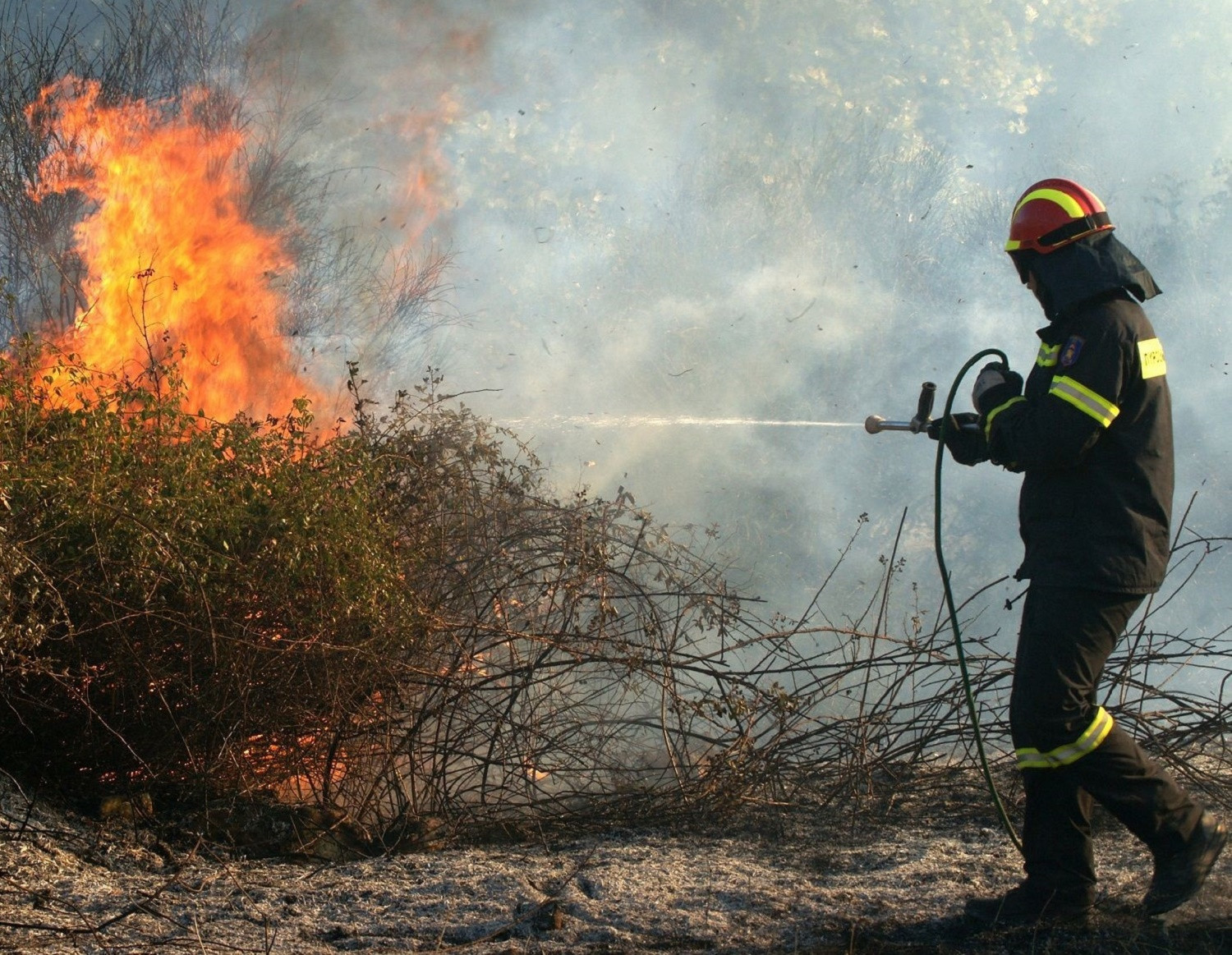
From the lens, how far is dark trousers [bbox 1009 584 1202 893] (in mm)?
3086

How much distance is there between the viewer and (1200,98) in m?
11.4

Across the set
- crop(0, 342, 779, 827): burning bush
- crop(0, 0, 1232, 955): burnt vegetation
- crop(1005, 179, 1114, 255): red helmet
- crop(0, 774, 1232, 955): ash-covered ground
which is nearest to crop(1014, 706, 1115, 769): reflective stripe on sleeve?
crop(0, 774, 1232, 955): ash-covered ground

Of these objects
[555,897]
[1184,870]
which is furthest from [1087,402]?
[555,897]

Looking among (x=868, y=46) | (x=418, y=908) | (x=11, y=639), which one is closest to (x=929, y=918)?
→ (x=418, y=908)

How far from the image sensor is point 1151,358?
317 centimetres

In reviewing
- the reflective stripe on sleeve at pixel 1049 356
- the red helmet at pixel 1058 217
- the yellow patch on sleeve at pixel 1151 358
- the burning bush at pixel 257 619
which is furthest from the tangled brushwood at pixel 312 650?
the red helmet at pixel 1058 217

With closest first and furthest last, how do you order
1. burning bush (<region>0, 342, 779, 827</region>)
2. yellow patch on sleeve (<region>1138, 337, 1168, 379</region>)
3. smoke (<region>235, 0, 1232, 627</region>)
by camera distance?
yellow patch on sleeve (<region>1138, 337, 1168, 379</region>), burning bush (<region>0, 342, 779, 827</region>), smoke (<region>235, 0, 1232, 627</region>)

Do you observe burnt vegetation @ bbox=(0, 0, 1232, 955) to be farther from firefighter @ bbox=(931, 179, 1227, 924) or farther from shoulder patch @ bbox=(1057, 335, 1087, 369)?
shoulder patch @ bbox=(1057, 335, 1087, 369)

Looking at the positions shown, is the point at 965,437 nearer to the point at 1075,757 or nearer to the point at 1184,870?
the point at 1075,757

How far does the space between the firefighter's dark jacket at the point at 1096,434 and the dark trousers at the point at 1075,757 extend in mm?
108

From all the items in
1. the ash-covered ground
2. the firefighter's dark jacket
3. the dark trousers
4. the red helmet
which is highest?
the red helmet

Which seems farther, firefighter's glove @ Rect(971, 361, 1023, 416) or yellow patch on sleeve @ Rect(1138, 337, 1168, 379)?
firefighter's glove @ Rect(971, 361, 1023, 416)

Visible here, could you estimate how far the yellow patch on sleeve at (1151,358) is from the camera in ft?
10.3

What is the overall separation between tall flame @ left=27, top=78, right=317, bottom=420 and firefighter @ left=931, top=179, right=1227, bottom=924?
7.10 metres
